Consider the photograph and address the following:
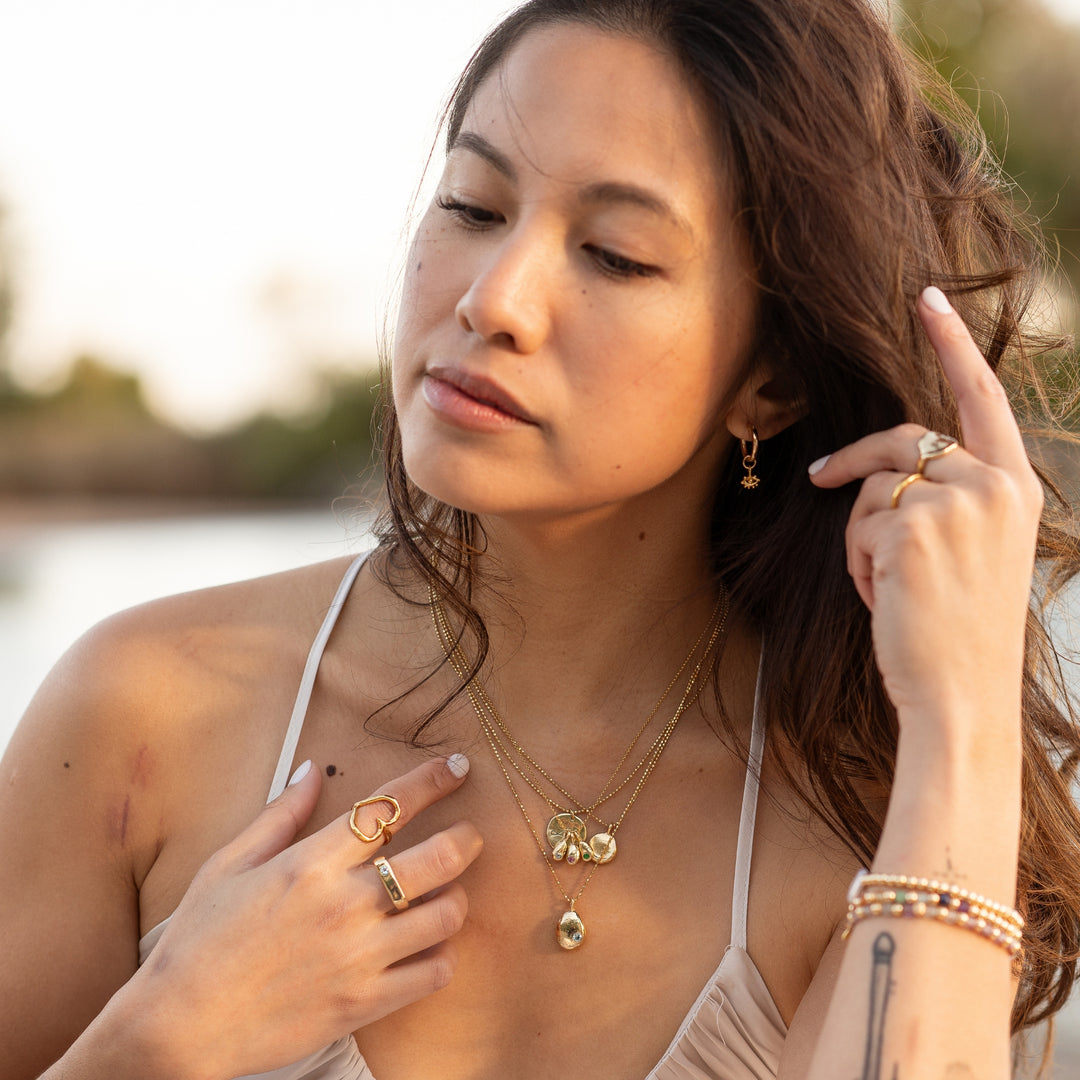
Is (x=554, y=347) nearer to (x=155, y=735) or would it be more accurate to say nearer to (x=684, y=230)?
(x=684, y=230)

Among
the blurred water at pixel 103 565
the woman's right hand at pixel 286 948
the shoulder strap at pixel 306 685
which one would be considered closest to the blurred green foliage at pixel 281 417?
the blurred water at pixel 103 565

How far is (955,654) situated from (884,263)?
2.17 ft

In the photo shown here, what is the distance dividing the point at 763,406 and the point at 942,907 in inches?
35.8

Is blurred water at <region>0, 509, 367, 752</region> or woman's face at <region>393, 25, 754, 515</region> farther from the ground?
blurred water at <region>0, 509, 367, 752</region>

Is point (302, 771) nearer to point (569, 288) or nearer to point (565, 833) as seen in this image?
point (565, 833)

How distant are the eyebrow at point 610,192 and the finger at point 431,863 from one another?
1011 mm

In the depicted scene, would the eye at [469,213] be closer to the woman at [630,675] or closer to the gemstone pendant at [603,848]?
the woman at [630,675]

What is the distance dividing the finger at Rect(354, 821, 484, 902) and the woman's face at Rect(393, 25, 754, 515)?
54 centimetres

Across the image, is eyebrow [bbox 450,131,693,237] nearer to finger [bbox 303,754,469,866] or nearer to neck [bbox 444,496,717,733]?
neck [bbox 444,496,717,733]

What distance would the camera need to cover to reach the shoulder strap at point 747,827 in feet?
6.92

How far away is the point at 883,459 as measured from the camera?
1.97 meters

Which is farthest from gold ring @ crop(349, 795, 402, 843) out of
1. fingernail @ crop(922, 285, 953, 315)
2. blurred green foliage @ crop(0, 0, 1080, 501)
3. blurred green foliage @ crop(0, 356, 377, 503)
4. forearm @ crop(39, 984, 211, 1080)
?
blurred green foliage @ crop(0, 356, 377, 503)

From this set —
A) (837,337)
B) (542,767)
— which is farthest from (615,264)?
(542,767)

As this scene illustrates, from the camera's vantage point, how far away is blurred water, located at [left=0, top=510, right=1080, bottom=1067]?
5.56 meters
